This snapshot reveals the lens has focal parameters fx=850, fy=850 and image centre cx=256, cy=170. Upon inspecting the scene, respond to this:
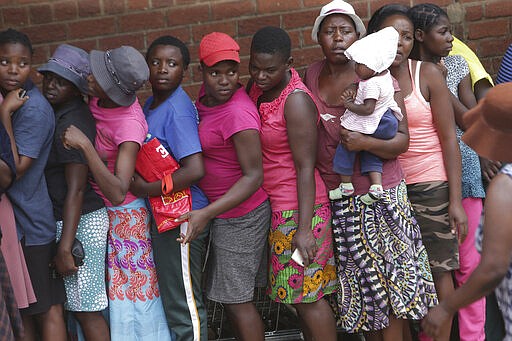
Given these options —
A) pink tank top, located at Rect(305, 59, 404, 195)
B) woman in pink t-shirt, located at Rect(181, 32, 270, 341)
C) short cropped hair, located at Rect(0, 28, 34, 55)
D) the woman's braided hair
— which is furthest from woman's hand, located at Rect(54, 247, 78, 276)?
the woman's braided hair

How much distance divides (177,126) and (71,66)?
593 mm

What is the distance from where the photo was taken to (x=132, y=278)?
14.0 feet

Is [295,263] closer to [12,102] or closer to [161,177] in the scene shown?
[161,177]

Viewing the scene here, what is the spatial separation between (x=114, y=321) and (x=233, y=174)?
3.12 feet

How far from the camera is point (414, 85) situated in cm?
431

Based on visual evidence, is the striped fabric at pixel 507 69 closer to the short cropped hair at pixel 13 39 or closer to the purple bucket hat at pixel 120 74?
the purple bucket hat at pixel 120 74

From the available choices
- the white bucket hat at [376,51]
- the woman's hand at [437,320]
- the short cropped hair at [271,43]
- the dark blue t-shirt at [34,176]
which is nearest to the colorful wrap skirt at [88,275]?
the dark blue t-shirt at [34,176]

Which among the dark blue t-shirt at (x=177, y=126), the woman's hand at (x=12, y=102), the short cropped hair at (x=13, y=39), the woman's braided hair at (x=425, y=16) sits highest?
the short cropped hair at (x=13, y=39)

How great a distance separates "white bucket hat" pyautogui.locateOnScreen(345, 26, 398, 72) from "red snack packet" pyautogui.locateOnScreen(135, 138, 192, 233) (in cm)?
101

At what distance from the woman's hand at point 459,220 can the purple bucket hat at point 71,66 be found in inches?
75.3

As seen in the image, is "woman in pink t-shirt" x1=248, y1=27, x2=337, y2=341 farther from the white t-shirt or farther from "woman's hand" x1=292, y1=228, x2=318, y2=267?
the white t-shirt

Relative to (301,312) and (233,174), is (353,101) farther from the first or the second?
(301,312)

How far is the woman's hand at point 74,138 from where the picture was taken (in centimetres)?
386

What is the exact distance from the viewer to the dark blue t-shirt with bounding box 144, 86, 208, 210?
4059 mm
